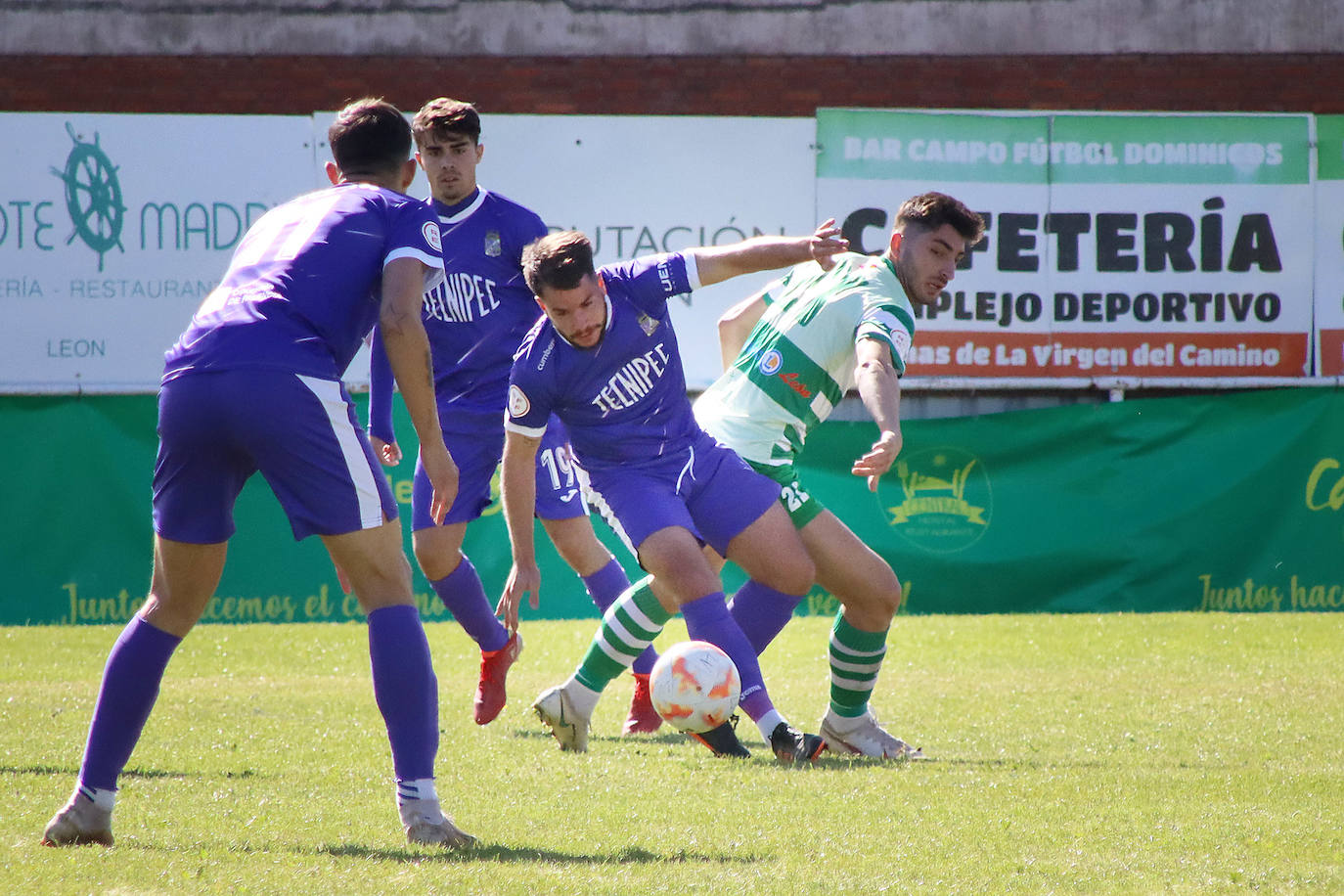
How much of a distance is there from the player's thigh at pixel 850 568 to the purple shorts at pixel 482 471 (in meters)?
1.17

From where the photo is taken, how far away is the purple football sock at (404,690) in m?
3.77

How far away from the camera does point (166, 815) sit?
4.18 m

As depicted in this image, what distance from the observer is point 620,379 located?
5.21 metres

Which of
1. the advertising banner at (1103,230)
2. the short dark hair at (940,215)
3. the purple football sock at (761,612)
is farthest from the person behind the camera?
the advertising banner at (1103,230)

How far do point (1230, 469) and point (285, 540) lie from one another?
6427 millimetres

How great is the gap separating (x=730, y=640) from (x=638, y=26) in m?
9.55

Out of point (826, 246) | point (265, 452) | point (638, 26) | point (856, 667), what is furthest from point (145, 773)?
point (638, 26)

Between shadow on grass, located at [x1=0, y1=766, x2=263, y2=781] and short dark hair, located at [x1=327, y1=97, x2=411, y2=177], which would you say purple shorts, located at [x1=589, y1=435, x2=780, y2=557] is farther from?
short dark hair, located at [x1=327, y1=97, x2=411, y2=177]

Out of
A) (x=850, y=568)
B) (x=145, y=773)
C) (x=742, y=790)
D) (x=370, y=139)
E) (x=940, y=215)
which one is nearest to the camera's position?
(x=370, y=139)

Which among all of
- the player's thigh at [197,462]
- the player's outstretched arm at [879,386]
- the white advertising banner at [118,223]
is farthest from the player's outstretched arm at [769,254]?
the white advertising banner at [118,223]

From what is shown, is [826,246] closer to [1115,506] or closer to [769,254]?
[769,254]

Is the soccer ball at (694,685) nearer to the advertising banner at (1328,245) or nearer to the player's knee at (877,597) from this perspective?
the player's knee at (877,597)

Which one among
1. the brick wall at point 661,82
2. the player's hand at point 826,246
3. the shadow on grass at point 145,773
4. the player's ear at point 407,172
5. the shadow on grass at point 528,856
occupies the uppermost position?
the brick wall at point 661,82

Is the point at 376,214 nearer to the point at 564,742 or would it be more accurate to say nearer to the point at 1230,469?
the point at 564,742
